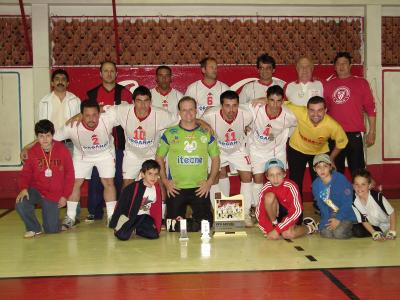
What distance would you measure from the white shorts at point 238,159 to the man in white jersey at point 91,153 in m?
1.56

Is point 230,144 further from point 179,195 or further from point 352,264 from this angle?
point 352,264

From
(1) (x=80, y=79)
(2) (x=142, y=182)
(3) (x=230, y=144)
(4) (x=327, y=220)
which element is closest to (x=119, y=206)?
(2) (x=142, y=182)

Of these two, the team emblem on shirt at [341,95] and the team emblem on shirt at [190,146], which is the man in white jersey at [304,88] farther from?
the team emblem on shirt at [190,146]

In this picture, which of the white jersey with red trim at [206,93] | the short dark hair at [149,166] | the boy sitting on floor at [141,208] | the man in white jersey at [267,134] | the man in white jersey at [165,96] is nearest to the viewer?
the boy sitting on floor at [141,208]

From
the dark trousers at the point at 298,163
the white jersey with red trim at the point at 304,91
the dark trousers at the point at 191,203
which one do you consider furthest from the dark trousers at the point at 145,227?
the white jersey with red trim at the point at 304,91

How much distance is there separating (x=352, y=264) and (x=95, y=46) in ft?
24.0

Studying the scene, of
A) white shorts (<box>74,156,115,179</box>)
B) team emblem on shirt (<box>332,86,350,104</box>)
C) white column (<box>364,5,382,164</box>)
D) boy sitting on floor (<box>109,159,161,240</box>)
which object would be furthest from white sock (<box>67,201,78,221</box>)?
white column (<box>364,5,382,164</box>)

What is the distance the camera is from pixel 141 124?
6.96 m

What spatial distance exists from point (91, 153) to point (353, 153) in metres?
3.63

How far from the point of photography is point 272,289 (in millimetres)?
4043

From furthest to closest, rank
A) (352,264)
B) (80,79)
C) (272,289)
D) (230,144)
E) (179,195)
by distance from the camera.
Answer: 1. (80,79)
2. (230,144)
3. (179,195)
4. (352,264)
5. (272,289)

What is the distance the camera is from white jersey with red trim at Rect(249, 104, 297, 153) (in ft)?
22.7

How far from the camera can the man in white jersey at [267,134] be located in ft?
22.6

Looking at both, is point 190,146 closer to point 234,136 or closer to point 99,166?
point 234,136
